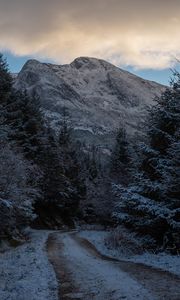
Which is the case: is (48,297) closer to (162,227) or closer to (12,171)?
(162,227)

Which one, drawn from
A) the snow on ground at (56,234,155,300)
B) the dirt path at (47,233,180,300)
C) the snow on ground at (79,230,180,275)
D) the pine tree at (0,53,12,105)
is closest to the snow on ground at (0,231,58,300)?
the dirt path at (47,233,180,300)

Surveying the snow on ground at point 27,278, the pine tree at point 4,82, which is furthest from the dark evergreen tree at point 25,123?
the snow on ground at point 27,278

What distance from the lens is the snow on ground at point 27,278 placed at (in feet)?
50.9

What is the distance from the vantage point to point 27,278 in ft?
63.0

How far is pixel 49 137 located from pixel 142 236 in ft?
163

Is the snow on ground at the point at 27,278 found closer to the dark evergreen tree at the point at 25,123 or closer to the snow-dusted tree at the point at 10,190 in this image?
the snow-dusted tree at the point at 10,190

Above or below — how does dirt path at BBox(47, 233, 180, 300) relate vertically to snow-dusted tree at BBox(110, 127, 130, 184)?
below

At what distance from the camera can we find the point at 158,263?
2284 cm

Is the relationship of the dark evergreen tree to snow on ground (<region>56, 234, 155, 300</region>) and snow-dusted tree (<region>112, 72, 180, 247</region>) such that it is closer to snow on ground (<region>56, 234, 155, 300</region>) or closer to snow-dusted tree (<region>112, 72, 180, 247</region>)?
snow-dusted tree (<region>112, 72, 180, 247</region>)

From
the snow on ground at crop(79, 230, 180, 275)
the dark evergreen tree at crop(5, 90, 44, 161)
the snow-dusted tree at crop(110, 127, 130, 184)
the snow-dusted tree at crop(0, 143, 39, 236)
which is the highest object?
the dark evergreen tree at crop(5, 90, 44, 161)

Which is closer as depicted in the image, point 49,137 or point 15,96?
point 15,96

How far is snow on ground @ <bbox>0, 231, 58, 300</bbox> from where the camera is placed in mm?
15508

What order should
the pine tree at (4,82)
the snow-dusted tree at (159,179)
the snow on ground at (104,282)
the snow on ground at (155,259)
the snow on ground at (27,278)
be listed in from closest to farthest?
the snow on ground at (104,282) < the snow on ground at (27,278) < the snow on ground at (155,259) < the snow-dusted tree at (159,179) < the pine tree at (4,82)

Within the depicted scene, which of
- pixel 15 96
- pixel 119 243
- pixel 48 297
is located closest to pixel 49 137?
pixel 15 96
